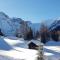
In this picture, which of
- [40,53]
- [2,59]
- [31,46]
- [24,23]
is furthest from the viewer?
[24,23]

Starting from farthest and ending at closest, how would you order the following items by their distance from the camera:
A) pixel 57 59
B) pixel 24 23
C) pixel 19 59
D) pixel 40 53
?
pixel 24 23
pixel 57 59
pixel 19 59
pixel 40 53

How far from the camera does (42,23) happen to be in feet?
341

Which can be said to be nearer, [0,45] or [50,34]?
[0,45]

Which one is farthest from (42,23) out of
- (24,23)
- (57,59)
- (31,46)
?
(57,59)

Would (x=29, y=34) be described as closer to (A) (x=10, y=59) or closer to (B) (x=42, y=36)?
(B) (x=42, y=36)

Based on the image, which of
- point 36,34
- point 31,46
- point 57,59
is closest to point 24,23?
point 36,34

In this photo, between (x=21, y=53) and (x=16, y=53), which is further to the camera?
(x=21, y=53)

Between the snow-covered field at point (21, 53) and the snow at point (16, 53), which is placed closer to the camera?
the snow-covered field at point (21, 53)

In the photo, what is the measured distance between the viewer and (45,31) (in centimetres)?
9519

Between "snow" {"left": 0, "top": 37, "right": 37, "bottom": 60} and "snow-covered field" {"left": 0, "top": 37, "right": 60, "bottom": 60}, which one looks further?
"snow" {"left": 0, "top": 37, "right": 37, "bottom": 60}

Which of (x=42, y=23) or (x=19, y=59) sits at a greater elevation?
(x=42, y=23)

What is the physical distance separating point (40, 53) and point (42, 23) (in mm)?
77140

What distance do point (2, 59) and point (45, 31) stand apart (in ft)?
206

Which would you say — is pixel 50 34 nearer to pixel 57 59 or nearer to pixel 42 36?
pixel 42 36
